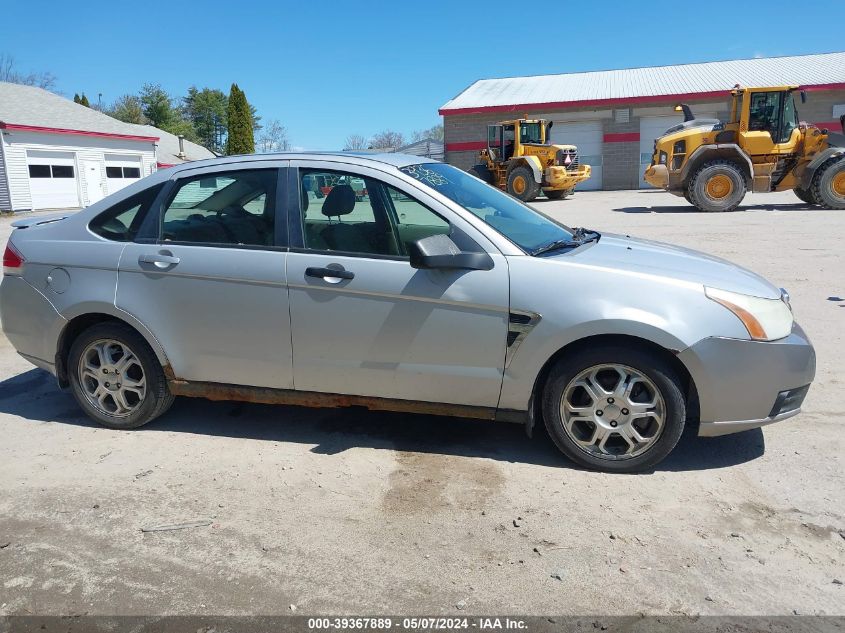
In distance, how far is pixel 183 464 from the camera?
3986 mm

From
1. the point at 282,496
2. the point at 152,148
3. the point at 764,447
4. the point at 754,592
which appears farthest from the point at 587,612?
the point at 152,148

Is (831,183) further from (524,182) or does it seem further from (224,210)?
(224,210)

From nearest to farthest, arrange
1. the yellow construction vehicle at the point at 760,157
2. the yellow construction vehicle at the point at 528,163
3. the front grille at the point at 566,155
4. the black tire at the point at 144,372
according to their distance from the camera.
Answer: the black tire at the point at 144,372 → the yellow construction vehicle at the point at 760,157 → the yellow construction vehicle at the point at 528,163 → the front grille at the point at 566,155

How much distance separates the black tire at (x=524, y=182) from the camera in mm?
25081

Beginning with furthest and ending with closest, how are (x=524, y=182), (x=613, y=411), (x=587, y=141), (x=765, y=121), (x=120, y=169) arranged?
(x=120, y=169) → (x=587, y=141) → (x=524, y=182) → (x=765, y=121) → (x=613, y=411)

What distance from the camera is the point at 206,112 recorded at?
3162 inches

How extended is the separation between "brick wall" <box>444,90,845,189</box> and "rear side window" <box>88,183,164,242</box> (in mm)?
32339

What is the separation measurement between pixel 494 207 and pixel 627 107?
33.1 metres

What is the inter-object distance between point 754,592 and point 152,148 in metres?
41.2

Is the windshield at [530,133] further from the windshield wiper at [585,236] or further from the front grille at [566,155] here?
the windshield wiper at [585,236]

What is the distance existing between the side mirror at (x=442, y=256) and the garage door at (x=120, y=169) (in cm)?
3493

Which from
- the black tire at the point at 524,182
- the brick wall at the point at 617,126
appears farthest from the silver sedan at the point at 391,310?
the brick wall at the point at 617,126

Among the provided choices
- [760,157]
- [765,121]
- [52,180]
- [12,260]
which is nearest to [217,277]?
[12,260]

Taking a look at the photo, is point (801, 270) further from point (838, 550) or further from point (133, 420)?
point (133, 420)
